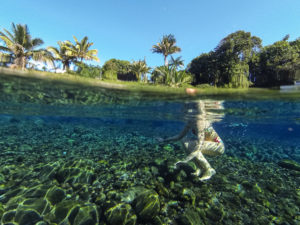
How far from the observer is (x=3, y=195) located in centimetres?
311

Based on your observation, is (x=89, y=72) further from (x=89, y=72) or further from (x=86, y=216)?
(x=86, y=216)

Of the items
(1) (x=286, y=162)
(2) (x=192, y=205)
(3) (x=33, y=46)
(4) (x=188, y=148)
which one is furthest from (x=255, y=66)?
(3) (x=33, y=46)

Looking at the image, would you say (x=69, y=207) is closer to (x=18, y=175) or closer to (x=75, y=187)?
(x=75, y=187)

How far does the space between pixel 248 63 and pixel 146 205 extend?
28.1 meters

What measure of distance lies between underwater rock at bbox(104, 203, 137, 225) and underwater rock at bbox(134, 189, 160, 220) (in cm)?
19

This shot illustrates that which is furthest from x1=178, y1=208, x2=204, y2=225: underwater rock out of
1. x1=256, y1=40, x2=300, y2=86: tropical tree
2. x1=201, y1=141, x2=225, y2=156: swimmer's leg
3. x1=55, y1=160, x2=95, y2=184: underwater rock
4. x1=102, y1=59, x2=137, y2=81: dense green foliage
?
x1=102, y1=59, x2=137, y2=81: dense green foliage

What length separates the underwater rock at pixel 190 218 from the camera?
9.05 ft

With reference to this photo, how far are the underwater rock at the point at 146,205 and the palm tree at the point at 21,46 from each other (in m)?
27.4

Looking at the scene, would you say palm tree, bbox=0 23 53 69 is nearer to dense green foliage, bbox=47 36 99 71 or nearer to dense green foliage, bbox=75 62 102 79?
dense green foliage, bbox=47 36 99 71

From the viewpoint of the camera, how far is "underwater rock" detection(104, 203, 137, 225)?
8.75 feet

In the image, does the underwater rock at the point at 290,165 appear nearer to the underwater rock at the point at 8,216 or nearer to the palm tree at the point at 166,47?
the underwater rock at the point at 8,216

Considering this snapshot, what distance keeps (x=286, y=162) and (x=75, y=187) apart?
30.9 feet

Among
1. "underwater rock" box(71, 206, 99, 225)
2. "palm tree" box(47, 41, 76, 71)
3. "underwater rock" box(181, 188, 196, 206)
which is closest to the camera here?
"underwater rock" box(71, 206, 99, 225)

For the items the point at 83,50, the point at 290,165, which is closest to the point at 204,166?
the point at 290,165
